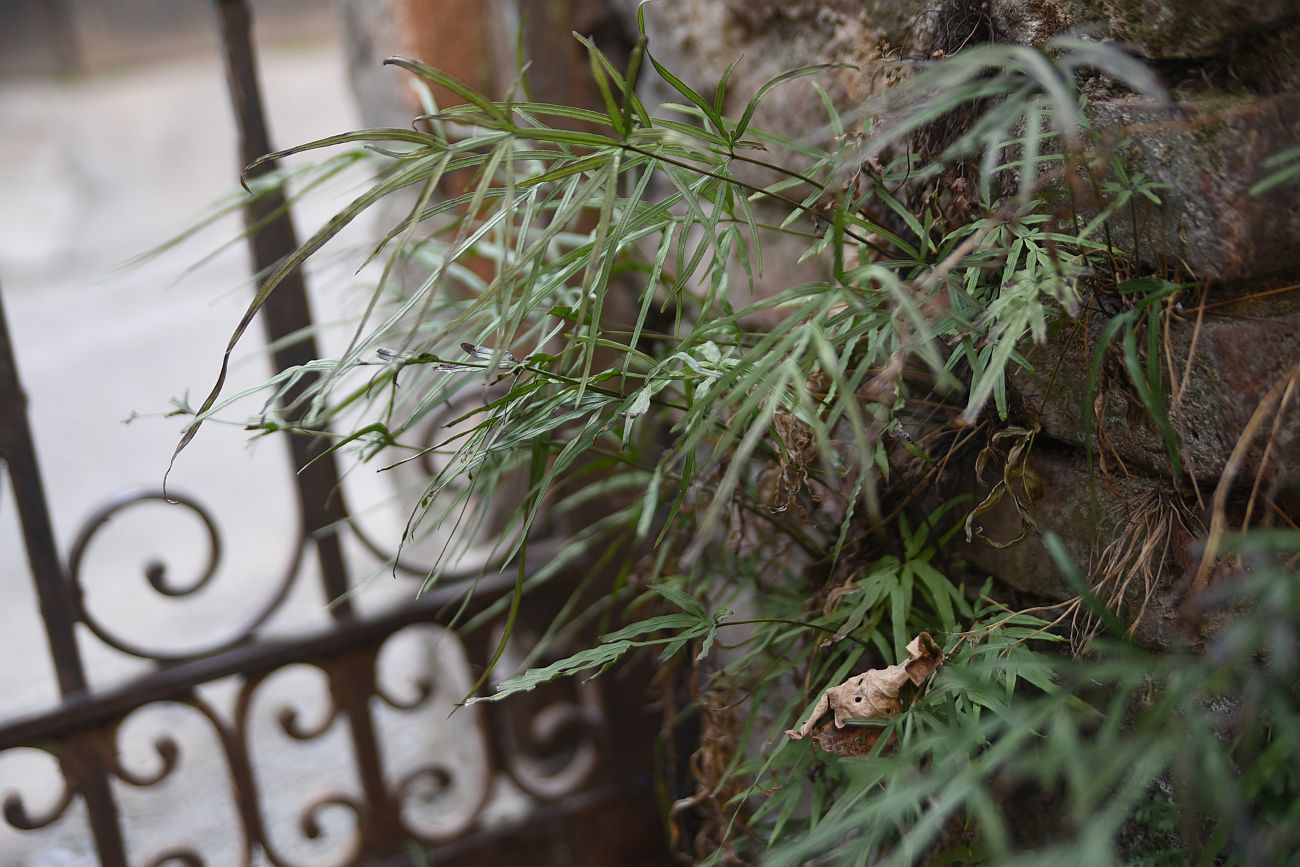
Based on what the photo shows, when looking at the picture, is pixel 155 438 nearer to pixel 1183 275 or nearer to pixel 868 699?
pixel 868 699

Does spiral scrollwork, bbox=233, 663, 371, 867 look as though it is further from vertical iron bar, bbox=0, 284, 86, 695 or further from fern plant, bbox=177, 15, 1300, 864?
fern plant, bbox=177, 15, 1300, 864

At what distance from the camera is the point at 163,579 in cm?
119

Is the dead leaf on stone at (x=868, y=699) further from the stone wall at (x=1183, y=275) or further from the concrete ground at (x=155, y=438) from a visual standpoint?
the concrete ground at (x=155, y=438)

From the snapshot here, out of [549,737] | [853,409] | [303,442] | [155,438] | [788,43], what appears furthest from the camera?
[155,438]

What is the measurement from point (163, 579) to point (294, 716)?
0.70 feet

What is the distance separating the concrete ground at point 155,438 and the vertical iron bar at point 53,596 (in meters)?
0.07

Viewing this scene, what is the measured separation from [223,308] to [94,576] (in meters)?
1.57

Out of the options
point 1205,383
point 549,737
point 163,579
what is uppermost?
point 1205,383

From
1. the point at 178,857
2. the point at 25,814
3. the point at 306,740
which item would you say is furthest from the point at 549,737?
the point at 25,814

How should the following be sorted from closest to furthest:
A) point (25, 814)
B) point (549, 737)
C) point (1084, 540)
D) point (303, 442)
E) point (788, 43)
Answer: point (1084, 540) → point (788, 43) → point (25, 814) → point (303, 442) → point (549, 737)

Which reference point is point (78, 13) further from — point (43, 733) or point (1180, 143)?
point (1180, 143)

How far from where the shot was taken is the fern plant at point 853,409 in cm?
48

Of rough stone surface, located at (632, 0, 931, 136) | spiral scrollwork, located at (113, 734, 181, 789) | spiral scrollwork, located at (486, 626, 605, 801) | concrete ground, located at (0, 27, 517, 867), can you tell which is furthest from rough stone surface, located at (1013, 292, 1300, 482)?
spiral scrollwork, located at (113, 734, 181, 789)

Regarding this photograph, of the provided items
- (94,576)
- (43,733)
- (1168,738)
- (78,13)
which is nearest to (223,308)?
(94,576)
